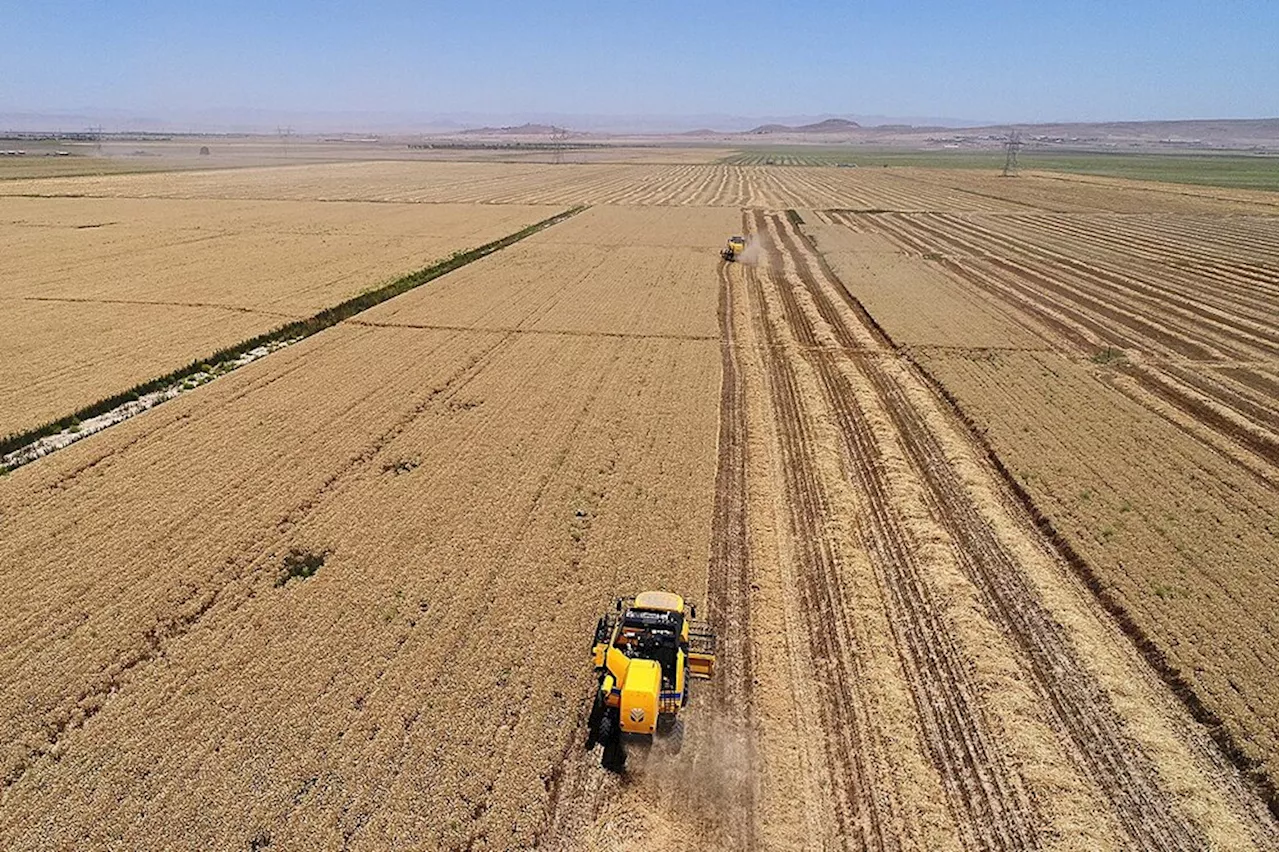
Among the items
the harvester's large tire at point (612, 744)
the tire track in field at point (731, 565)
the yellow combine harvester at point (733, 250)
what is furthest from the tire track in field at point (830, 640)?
the yellow combine harvester at point (733, 250)

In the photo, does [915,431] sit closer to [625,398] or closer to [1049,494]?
[1049,494]

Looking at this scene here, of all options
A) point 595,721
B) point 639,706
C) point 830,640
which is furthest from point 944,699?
point 595,721

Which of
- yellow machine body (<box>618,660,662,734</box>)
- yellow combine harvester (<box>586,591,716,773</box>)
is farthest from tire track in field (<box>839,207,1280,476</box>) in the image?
yellow machine body (<box>618,660,662,734</box>)

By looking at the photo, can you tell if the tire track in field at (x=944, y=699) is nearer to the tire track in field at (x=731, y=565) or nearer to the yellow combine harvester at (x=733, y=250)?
the tire track in field at (x=731, y=565)

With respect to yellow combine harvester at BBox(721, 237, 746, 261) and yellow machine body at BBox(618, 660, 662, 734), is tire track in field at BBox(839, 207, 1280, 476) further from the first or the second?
yellow machine body at BBox(618, 660, 662, 734)

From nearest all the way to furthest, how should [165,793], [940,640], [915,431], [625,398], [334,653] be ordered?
[165,793]
[334,653]
[940,640]
[915,431]
[625,398]

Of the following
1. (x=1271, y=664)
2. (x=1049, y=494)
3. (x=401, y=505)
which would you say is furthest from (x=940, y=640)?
(x=401, y=505)
